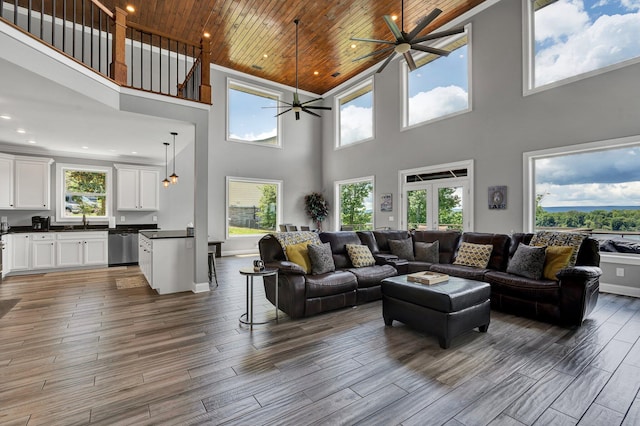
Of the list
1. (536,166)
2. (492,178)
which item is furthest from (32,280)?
(536,166)

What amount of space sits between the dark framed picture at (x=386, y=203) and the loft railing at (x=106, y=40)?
521cm

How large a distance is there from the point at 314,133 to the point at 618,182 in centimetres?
821

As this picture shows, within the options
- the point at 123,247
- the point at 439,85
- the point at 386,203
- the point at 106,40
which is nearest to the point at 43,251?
the point at 123,247

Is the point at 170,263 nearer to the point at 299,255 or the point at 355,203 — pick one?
the point at 299,255

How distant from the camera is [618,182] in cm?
491

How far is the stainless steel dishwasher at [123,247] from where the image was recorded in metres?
7.06

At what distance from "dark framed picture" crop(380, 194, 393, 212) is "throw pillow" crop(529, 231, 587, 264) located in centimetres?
423

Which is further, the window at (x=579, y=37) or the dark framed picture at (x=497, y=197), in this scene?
the dark framed picture at (x=497, y=197)

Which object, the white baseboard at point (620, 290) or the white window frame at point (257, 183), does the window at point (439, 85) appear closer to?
the white baseboard at point (620, 290)

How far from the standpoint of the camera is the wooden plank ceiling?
19.8 ft

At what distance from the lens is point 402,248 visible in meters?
5.22

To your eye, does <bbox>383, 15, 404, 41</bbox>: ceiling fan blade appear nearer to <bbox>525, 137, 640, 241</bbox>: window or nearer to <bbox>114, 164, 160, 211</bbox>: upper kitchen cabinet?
<bbox>525, 137, 640, 241</bbox>: window

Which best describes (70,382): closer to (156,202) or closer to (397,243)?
(397,243)

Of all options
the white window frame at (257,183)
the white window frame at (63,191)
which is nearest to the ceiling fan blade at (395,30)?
the white window frame at (257,183)
